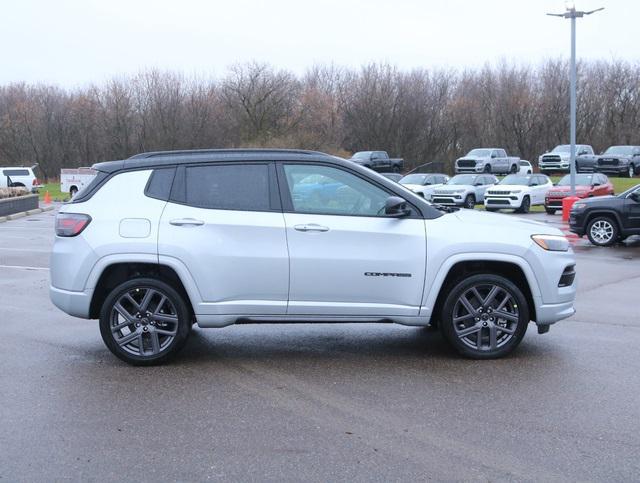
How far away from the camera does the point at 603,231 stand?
56.5 ft

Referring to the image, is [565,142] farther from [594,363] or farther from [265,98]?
[594,363]

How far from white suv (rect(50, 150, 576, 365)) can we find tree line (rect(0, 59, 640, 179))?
54.2 metres

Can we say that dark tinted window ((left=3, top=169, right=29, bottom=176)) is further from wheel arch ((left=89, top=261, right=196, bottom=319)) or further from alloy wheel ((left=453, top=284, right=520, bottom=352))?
alloy wheel ((left=453, top=284, right=520, bottom=352))

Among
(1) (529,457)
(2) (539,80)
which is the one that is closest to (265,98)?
(2) (539,80)

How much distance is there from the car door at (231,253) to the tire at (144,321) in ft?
0.76

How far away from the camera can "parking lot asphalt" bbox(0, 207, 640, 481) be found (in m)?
4.29

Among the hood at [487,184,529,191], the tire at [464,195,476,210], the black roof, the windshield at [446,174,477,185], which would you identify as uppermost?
the black roof

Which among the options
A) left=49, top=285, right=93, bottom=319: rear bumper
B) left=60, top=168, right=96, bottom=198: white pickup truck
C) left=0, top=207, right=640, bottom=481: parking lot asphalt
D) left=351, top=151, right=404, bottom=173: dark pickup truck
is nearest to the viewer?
left=0, top=207, right=640, bottom=481: parking lot asphalt

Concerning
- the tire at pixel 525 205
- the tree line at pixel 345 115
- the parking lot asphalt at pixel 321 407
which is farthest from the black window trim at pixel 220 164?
the tree line at pixel 345 115

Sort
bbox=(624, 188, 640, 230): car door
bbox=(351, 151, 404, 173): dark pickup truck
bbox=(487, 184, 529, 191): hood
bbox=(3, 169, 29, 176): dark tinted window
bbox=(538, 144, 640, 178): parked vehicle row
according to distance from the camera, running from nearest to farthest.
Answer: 1. bbox=(624, 188, 640, 230): car door
2. bbox=(487, 184, 529, 191): hood
3. bbox=(538, 144, 640, 178): parked vehicle row
4. bbox=(351, 151, 404, 173): dark pickup truck
5. bbox=(3, 169, 29, 176): dark tinted window

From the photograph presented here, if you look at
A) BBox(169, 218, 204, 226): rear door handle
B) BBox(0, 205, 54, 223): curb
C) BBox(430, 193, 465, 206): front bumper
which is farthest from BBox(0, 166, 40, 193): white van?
BBox(169, 218, 204, 226): rear door handle

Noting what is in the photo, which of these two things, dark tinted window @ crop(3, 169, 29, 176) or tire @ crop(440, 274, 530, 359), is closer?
tire @ crop(440, 274, 530, 359)

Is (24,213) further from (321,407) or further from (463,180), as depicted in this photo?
(321,407)

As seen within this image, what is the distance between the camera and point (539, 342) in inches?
284
